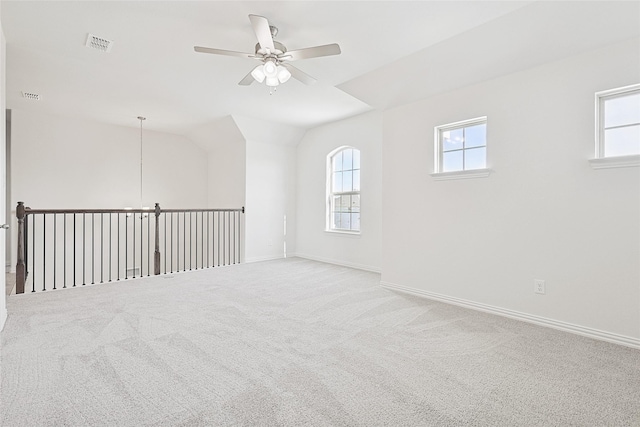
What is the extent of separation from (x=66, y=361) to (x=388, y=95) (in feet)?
13.1

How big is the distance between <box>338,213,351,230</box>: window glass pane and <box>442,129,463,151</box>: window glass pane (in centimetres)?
246

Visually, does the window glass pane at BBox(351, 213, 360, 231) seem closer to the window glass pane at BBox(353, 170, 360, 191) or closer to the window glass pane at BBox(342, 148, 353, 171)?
the window glass pane at BBox(353, 170, 360, 191)

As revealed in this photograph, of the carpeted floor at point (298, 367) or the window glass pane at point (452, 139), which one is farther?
the window glass pane at point (452, 139)

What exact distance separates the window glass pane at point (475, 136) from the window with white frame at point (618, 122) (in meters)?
0.96

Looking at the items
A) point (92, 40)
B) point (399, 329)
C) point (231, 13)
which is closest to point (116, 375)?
point (399, 329)

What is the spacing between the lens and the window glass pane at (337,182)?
613cm

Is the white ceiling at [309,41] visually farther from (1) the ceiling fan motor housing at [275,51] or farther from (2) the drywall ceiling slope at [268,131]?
(2) the drywall ceiling slope at [268,131]

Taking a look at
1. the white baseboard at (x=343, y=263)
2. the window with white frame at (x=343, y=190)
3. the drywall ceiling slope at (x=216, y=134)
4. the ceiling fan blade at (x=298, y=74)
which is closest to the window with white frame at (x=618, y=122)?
the ceiling fan blade at (x=298, y=74)

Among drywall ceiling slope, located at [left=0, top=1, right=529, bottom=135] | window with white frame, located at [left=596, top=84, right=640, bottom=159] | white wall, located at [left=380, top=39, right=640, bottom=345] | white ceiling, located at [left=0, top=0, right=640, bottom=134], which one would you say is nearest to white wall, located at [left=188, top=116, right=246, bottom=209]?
drywall ceiling slope, located at [left=0, top=1, right=529, bottom=135]

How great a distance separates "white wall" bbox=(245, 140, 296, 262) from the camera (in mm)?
6340

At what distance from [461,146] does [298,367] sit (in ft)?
9.64

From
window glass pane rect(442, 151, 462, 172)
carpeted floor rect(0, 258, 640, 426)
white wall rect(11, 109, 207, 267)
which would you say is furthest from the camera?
white wall rect(11, 109, 207, 267)

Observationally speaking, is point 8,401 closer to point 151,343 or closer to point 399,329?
point 151,343

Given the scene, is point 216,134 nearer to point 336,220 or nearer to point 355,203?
point 336,220
